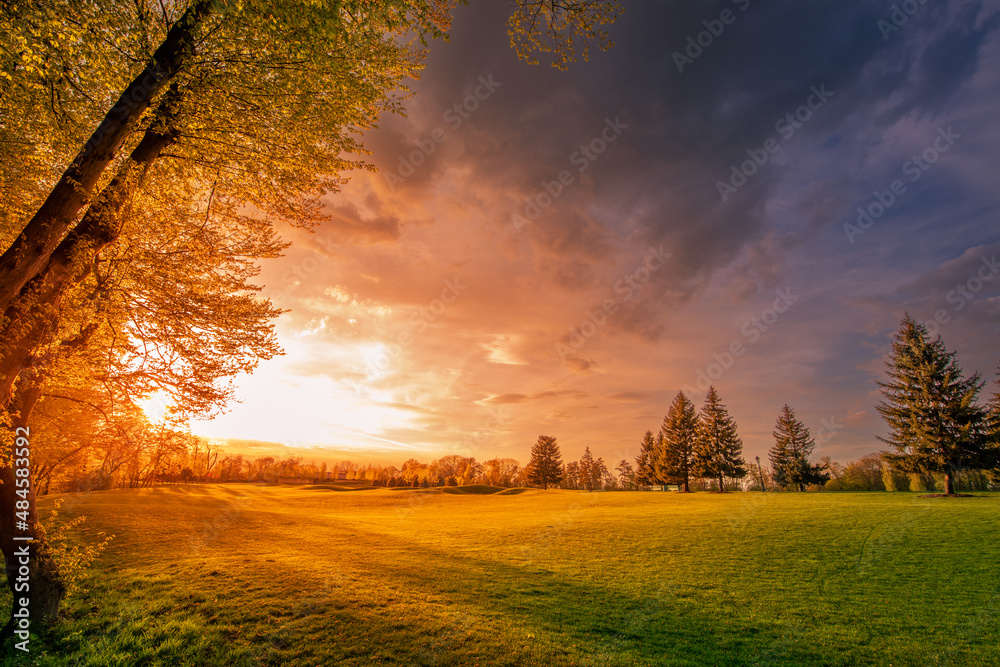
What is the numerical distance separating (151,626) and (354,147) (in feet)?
39.0

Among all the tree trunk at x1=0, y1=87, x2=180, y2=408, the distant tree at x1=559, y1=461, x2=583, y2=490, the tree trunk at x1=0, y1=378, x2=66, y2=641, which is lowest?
the distant tree at x1=559, y1=461, x2=583, y2=490

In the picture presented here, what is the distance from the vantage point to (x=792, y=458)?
61.2 meters

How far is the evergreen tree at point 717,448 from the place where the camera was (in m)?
56.3

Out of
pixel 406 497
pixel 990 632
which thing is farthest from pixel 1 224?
pixel 406 497

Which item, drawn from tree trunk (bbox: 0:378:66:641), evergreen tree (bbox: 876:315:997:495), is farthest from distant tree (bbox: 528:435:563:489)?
tree trunk (bbox: 0:378:66:641)

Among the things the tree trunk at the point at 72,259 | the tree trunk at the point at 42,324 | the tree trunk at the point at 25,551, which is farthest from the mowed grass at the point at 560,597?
the tree trunk at the point at 72,259

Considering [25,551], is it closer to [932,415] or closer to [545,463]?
[932,415]

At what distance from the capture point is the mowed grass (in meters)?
7.86

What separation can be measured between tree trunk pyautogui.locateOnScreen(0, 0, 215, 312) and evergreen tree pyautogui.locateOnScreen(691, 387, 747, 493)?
66.9 meters

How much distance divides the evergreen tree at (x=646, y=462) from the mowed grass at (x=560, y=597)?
49198 mm

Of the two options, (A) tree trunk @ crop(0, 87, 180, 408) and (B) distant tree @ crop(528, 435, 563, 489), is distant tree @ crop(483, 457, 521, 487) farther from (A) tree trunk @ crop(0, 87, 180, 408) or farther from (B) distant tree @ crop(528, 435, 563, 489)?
(A) tree trunk @ crop(0, 87, 180, 408)

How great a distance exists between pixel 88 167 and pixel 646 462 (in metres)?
80.5

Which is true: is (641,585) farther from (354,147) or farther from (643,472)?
(643,472)

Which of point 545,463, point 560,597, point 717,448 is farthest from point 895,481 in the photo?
point 560,597
